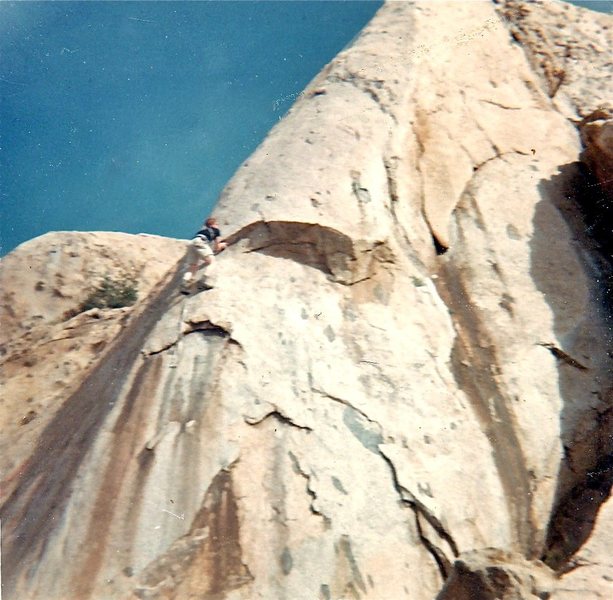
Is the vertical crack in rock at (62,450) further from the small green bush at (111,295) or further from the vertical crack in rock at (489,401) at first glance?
the small green bush at (111,295)

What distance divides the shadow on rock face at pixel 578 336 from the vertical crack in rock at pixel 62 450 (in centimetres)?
381

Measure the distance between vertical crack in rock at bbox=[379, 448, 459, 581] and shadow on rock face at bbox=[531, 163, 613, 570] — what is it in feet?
2.69

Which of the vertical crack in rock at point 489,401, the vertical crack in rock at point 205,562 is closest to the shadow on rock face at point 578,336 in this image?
the vertical crack in rock at point 489,401

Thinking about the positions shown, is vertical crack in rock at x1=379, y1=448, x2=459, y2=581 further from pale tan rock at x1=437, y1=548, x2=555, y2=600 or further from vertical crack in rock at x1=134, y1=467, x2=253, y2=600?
vertical crack in rock at x1=134, y1=467, x2=253, y2=600

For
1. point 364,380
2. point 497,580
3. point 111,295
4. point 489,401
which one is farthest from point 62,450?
point 111,295

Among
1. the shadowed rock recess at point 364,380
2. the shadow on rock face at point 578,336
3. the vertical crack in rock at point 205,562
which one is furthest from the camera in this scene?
the shadow on rock face at point 578,336

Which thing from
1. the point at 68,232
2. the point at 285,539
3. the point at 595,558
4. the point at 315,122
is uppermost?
the point at 68,232

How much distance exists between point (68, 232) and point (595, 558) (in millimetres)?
9907

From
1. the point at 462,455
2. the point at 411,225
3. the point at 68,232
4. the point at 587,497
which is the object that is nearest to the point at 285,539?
the point at 462,455

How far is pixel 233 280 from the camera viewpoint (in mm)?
6371

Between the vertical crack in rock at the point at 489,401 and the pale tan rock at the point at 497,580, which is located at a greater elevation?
the vertical crack in rock at the point at 489,401

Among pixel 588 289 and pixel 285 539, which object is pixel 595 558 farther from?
pixel 588 289

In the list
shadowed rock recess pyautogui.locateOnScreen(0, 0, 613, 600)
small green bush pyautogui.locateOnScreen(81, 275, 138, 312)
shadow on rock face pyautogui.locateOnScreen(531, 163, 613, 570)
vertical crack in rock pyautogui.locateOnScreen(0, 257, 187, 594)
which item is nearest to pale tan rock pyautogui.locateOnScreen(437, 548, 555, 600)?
shadowed rock recess pyautogui.locateOnScreen(0, 0, 613, 600)

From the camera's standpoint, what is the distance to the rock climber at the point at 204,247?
654cm
